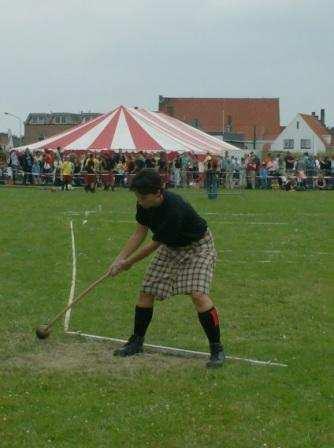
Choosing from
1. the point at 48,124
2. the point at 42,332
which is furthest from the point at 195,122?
the point at 42,332

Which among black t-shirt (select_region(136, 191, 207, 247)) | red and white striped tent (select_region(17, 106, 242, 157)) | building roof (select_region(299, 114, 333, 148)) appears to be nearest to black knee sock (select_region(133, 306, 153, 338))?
black t-shirt (select_region(136, 191, 207, 247))

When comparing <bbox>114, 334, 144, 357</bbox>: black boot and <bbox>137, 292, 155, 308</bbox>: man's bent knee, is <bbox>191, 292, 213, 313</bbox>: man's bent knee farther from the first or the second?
<bbox>114, 334, 144, 357</bbox>: black boot

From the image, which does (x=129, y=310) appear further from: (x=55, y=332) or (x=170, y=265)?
(x=170, y=265)

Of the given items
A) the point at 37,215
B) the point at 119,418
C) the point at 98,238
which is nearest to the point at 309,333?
the point at 119,418

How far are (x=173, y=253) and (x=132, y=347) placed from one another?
2.54 feet

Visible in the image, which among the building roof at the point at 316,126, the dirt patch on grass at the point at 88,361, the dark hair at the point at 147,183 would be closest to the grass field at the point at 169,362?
the dirt patch on grass at the point at 88,361

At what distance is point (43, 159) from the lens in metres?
36.4

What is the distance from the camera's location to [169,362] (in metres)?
6.82

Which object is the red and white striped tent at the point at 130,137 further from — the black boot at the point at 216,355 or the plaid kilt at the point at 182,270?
the black boot at the point at 216,355

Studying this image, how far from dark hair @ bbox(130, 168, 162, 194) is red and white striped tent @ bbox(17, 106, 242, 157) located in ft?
94.6

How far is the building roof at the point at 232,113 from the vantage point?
93.7 meters

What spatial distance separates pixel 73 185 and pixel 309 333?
28.7 metres

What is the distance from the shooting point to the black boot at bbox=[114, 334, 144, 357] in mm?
7020

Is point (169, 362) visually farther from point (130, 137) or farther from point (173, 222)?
point (130, 137)
